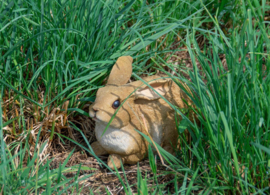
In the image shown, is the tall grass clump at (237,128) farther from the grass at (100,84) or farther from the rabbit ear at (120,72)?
the rabbit ear at (120,72)

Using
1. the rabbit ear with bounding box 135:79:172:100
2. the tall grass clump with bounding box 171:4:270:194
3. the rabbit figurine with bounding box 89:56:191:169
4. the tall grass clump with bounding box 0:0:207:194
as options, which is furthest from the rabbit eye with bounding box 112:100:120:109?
the tall grass clump with bounding box 171:4:270:194

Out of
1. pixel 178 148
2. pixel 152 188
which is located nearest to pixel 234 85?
pixel 178 148

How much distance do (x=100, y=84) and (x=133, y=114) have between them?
0.45m

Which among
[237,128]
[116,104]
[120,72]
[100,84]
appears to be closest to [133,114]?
[116,104]

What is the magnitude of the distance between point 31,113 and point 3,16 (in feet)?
2.28

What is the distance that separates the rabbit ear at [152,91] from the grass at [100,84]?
10 centimetres

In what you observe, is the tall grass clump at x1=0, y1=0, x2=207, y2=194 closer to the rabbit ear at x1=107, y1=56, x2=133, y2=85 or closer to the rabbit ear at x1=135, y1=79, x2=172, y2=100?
the rabbit ear at x1=107, y1=56, x2=133, y2=85

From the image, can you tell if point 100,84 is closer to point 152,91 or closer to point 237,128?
point 152,91

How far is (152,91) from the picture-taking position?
2.50 meters

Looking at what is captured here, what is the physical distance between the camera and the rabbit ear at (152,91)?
2.46 metres

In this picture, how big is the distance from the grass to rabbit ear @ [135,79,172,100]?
0.10 meters

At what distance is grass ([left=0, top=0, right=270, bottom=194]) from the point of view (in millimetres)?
2111

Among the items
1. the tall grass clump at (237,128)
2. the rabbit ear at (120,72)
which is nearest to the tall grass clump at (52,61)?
the rabbit ear at (120,72)

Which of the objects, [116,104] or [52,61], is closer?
[116,104]
